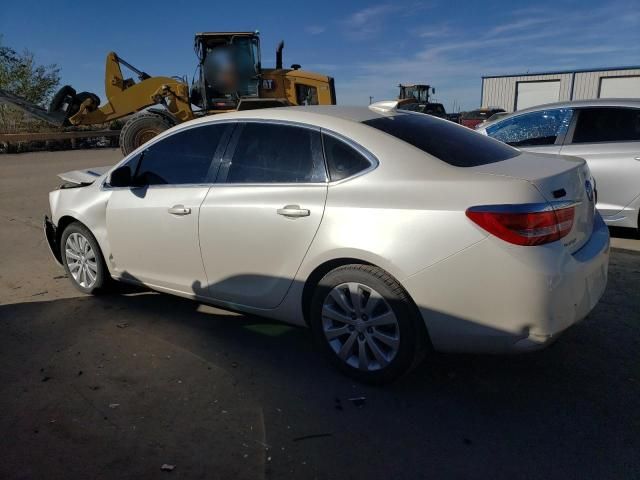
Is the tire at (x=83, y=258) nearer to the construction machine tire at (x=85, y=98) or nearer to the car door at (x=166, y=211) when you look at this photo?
the car door at (x=166, y=211)

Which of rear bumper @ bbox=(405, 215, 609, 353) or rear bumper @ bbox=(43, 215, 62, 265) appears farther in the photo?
rear bumper @ bbox=(43, 215, 62, 265)

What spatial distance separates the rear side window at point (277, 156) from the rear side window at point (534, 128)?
3.98m

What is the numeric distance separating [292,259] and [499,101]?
36.7 metres

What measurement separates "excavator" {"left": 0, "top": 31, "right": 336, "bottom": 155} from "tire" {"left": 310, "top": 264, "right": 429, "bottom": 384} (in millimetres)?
10915

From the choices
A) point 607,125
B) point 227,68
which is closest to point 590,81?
point 227,68

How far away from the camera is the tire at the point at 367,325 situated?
274cm

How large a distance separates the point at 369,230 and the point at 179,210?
1.53 metres

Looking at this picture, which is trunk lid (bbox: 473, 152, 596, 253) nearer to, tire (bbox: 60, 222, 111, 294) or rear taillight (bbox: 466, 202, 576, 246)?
rear taillight (bbox: 466, 202, 576, 246)

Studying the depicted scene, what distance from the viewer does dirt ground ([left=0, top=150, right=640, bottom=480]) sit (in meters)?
2.36

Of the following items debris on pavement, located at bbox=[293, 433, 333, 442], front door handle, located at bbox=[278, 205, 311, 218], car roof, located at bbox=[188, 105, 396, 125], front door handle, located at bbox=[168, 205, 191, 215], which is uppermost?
car roof, located at bbox=[188, 105, 396, 125]

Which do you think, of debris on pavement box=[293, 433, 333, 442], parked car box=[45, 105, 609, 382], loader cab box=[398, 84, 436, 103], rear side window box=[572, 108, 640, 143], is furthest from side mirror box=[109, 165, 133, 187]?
loader cab box=[398, 84, 436, 103]

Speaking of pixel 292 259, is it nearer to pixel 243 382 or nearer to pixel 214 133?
pixel 243 382

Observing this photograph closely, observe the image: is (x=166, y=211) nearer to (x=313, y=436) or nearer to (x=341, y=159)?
(x=341, y=159)

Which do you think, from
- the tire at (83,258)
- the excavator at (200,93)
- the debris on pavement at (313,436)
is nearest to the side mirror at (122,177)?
the tire at (83,258)
